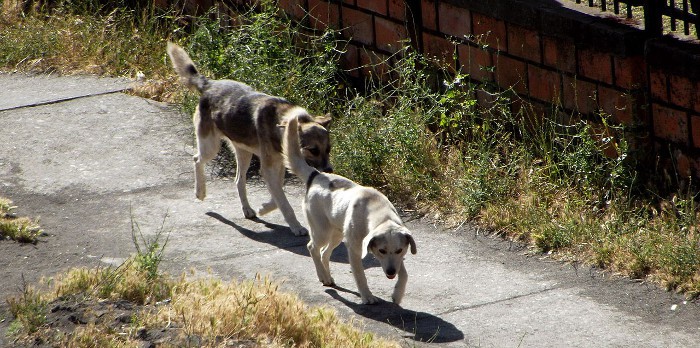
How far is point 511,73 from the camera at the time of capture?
7211 mm

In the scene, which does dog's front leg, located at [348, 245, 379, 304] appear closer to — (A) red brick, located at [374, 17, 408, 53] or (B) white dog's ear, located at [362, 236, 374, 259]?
(B) white dog's ear, located at [362, 236, 374, 259]

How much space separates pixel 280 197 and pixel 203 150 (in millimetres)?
841

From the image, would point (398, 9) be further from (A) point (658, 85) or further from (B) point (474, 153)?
(A) point (658, 85)

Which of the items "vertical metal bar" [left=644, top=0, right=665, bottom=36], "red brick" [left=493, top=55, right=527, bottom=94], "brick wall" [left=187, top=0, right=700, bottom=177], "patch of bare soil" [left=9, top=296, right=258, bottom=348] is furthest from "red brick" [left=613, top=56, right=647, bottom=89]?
"patch of bare soil" [left=9, top=296, right=258, bottom=348]

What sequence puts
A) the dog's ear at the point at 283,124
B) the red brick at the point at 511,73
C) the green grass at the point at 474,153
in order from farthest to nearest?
the red brick at the point at 511,73 → the dog's ear at the point at 283,124 → the green grass at the point at 474,153

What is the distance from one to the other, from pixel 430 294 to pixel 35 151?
12.5 feet

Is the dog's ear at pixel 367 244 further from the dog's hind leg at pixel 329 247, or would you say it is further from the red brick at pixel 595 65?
the red brick at pixel 595 65

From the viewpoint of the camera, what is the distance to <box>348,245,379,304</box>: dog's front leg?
5574mm

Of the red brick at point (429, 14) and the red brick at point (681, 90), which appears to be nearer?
the red brick at point (681, 90)

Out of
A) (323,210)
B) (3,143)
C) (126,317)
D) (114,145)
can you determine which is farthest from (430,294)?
(3,143)

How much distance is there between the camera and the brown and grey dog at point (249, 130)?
660 centimetres

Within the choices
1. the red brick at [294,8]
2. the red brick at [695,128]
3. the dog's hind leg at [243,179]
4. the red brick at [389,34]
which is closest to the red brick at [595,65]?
the red brick at [695,128]

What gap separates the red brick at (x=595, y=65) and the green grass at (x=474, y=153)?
0.96ft

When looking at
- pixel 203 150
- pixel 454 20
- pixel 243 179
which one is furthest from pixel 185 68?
pixel 454 20
